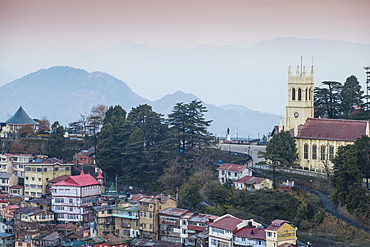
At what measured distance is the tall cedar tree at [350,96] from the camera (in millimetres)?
58625

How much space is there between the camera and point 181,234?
46094mm

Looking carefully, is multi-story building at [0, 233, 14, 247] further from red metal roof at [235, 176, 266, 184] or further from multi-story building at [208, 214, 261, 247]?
red metal roof at [235, 176, 266, 184]

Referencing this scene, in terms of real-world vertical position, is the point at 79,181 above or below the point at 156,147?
below

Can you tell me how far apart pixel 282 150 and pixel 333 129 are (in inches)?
172

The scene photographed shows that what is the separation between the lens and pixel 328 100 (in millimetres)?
59469

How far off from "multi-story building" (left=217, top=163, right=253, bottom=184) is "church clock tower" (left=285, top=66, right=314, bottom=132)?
6492 mm

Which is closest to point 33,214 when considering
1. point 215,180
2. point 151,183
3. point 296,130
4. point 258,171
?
point 151,183

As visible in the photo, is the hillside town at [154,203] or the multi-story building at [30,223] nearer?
the hillside town at [154,203]

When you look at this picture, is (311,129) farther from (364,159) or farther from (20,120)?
(20,120)

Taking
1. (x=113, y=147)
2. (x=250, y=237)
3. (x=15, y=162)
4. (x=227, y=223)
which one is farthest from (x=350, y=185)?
(x=15, y=162)

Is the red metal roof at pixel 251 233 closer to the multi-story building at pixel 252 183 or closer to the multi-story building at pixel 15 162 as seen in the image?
the multi-story building at pixel 252 183

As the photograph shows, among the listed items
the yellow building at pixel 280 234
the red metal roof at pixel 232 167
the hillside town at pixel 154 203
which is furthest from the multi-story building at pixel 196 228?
the red metal roof at pixel 232 167

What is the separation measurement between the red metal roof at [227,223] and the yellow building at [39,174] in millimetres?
20669

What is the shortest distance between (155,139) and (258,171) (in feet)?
36.3
